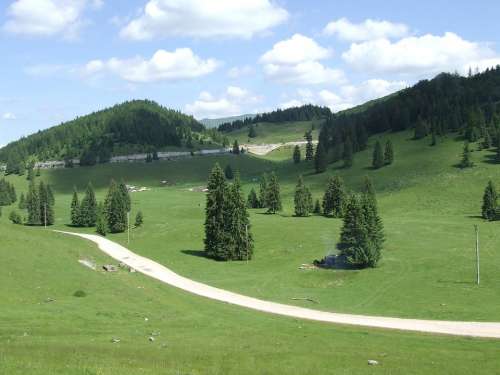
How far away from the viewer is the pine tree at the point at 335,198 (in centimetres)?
13175

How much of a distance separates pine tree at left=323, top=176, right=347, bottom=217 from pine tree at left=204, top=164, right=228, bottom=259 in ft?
151

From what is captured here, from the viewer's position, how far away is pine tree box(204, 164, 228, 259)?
295 ft

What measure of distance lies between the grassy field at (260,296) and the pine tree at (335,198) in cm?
1261

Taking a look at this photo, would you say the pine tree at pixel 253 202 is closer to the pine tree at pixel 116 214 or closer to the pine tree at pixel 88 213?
the pine tree at pixel 116 214

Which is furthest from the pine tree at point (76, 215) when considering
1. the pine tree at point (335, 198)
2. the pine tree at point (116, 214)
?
the pine tree at point (335, 198)

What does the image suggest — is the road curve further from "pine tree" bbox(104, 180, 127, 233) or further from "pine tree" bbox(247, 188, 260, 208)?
"pine tree" bbox(247, 188, 260, 208)

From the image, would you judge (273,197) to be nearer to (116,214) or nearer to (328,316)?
(116,214)

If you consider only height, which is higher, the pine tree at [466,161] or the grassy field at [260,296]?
the pine tree at [466,161]

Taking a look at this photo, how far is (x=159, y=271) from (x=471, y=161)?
12781 cm

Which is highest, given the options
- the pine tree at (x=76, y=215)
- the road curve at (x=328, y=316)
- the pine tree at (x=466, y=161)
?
the pine tree at (x=466, y=161)

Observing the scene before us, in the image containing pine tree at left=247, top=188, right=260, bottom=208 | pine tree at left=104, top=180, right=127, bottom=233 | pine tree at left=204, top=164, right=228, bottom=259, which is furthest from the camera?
pine tree at left=247, top=188, right=260, bottom=208

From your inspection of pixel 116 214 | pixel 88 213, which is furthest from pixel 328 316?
pixel 88 213

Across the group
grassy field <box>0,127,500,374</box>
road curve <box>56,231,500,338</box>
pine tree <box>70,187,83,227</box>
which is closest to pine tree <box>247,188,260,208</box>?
grassy field <box>0,127,500,374</box>

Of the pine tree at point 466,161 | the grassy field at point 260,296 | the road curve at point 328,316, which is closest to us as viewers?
the grassy field at point 260,296
